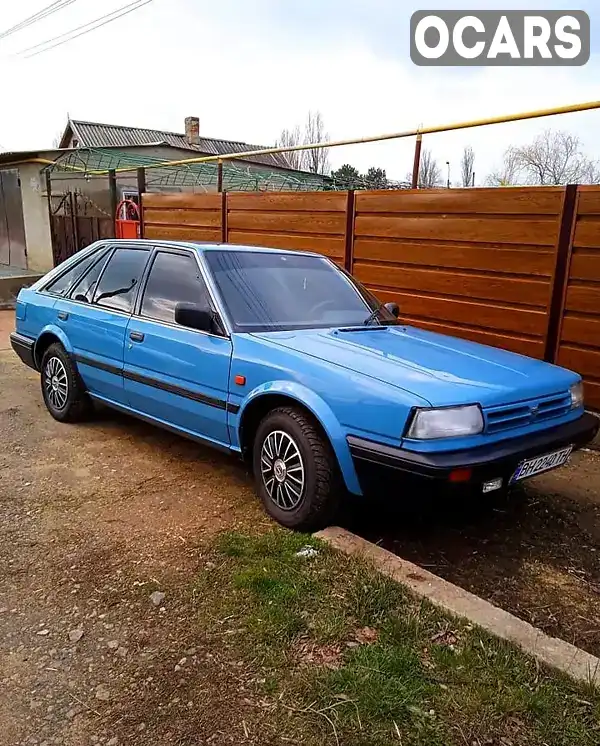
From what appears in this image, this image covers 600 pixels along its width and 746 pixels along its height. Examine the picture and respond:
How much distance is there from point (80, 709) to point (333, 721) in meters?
0.87

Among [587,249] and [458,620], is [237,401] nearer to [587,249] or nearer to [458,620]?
[458,620]

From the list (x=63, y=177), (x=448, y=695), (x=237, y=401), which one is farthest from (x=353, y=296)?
(x=63, y=177)

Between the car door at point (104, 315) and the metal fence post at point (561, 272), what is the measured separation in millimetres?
3339

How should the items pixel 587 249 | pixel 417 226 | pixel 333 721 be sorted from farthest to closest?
pixel 417 226 < pixel 587 249 < pixel 333 721

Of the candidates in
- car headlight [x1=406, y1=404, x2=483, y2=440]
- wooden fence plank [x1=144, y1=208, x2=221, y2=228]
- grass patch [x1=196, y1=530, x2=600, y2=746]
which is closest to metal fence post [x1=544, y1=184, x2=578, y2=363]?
car headlight [x1=406, y1=404, x2=483, y2=440]

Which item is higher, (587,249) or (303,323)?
(587,249)

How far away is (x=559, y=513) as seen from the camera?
3896 millimetres

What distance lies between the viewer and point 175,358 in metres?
4.07

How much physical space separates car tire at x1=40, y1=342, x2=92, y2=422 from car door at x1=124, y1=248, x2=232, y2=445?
2.76 ft

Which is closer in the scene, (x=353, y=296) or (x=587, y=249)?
(x=353, y=296)

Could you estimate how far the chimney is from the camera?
97.8 ft

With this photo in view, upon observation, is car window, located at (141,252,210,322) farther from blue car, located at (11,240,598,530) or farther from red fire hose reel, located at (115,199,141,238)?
red fire hose reel, located at (115,199,141,238)

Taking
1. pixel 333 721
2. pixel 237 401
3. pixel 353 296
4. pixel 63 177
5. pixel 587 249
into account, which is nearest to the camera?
pixel 333 721

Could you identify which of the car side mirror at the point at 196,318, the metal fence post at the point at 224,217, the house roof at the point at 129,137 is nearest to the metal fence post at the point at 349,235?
the metal fence post at the point at 224,217
